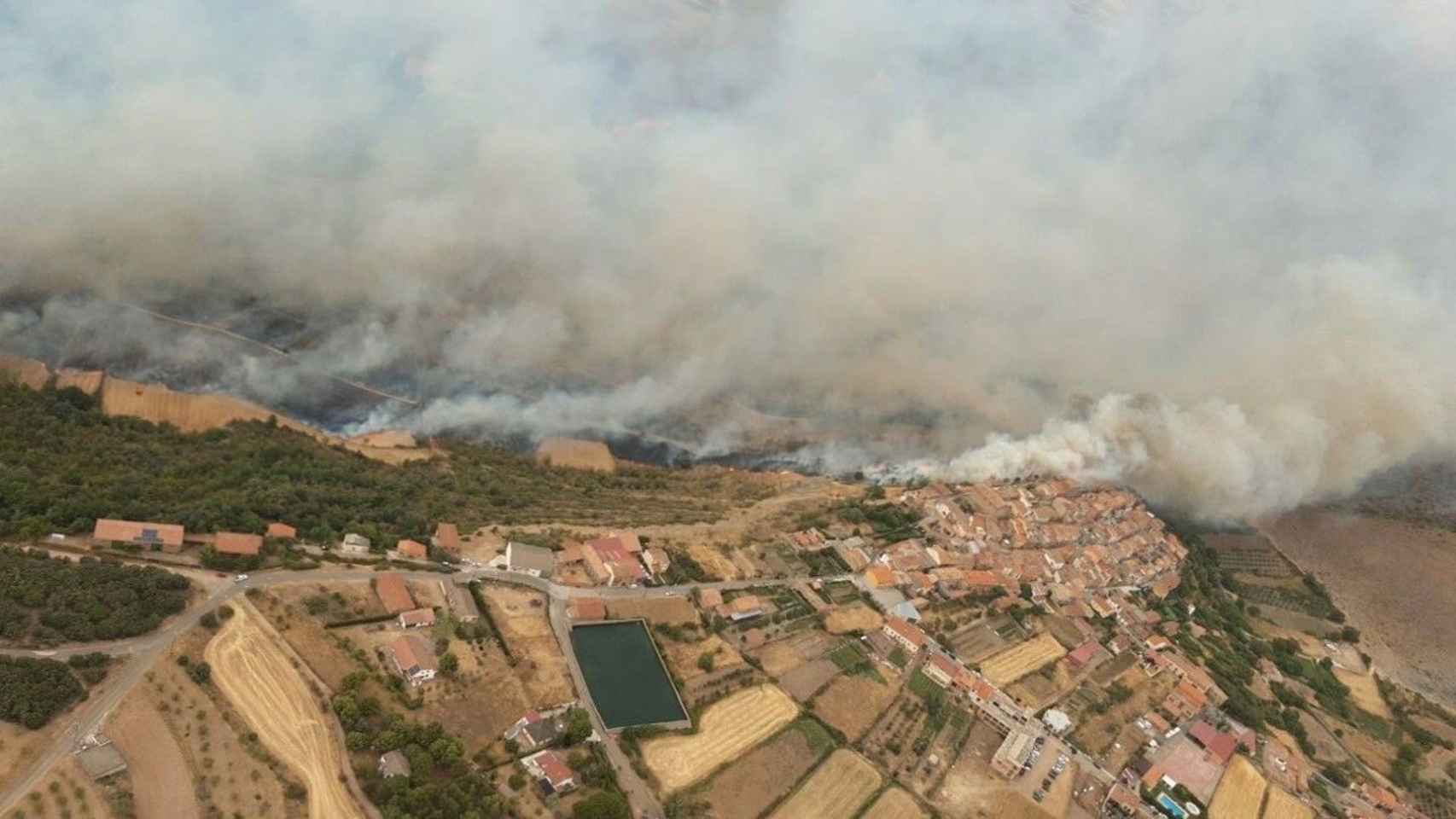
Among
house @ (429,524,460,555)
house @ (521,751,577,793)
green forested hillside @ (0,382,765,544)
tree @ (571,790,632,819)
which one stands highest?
green forested hillside @ (0,382,765,544)

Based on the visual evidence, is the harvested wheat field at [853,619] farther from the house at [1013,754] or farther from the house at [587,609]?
the house at [587,609]

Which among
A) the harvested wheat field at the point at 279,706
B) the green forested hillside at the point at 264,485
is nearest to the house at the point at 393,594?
the green forested hillside at the point at 264,485

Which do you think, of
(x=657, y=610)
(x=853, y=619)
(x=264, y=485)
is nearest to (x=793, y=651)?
(x=853, y=619)

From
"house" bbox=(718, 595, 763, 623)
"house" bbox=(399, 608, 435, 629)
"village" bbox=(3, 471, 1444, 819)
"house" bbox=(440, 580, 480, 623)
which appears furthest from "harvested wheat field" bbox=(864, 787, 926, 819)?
"house" bbox=(399, 608, 435, 629)

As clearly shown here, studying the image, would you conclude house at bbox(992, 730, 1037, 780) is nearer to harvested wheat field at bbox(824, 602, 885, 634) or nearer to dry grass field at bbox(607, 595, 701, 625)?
harvested wheat field at bbox(824, 602, 885, 634)

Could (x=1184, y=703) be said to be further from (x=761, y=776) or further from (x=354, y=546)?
(x=354, y=546)

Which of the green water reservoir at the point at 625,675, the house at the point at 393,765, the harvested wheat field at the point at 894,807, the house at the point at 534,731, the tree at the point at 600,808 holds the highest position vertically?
the green water reservoir at the point at 625,675

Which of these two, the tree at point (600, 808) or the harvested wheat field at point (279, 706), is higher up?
the harvested wheat field at point (279, 706)
